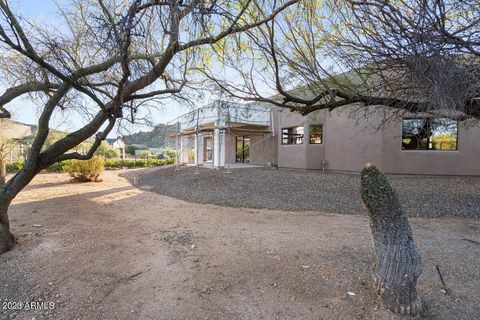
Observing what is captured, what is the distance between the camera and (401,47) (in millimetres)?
3352

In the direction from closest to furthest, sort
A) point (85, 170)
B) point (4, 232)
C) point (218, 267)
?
point (218, 267)
point (4, 232)
point (85, 170)

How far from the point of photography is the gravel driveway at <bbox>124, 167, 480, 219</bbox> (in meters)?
7.76

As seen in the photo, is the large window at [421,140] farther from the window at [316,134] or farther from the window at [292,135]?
the window at [292,135]

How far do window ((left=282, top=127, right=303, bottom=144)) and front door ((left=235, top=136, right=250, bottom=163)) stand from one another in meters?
4.31

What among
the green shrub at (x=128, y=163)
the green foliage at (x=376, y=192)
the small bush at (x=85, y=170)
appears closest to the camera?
the green foliage at (x=376, y=192)

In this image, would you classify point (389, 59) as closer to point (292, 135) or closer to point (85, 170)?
point (292, 135)

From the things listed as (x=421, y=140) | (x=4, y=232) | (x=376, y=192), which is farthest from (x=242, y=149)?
(x=376, y=192)

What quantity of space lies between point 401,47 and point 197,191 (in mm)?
8417

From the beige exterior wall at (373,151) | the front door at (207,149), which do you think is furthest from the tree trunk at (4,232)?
the front door at (207,149)

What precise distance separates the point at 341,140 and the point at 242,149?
8.87 meters

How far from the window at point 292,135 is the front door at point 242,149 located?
4.31 m

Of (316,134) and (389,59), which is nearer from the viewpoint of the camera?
(389,59)

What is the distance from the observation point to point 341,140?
1367 centimetres

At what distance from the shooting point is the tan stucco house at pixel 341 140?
11062 millimetres
